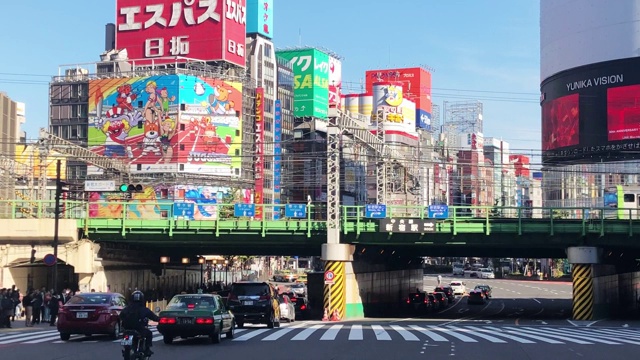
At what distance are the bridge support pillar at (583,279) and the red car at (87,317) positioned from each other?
117ft

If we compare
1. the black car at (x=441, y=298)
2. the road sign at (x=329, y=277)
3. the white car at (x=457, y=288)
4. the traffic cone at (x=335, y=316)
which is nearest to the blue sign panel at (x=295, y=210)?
the road sign at (x=329, y=277)

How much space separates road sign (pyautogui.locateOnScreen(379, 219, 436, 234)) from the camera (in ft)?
179

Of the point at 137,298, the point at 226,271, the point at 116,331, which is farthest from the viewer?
the point at 226,271

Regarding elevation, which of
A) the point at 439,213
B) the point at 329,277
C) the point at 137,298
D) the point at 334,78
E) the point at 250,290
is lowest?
the point at 329,277

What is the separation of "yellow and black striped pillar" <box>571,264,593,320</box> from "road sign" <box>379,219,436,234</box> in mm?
9725

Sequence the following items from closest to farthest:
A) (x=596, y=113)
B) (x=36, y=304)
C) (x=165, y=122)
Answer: (x=36, y=304)
(x=596, y=113)
(x=165, y=122)

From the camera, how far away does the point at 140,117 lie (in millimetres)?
116250

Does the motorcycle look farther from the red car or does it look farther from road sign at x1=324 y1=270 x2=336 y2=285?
road sign at x1=324 y1=270 x2=336 y2=285

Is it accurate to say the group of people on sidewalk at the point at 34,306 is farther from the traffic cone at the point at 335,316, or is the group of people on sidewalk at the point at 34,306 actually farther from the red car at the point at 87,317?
the traffic cone at the point at 335,316

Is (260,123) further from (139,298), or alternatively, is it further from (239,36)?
(139,298)

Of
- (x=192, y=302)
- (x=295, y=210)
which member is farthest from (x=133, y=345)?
(x=295, y=210)

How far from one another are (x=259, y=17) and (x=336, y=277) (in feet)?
329

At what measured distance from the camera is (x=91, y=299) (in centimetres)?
2759

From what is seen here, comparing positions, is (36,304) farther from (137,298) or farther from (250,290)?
(137,298)
